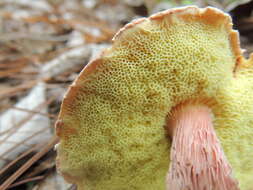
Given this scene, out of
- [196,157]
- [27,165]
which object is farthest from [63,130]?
[27,165]

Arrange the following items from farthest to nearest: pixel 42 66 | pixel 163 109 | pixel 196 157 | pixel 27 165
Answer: pixel 42 66 → pixel 27 165 → pixel 163 109 → pixel 196 157

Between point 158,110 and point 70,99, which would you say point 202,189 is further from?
point 70,99

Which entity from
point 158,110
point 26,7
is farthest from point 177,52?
point 26,7

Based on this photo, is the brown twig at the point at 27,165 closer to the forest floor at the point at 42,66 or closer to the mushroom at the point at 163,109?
the forest floor at the point at 42,66

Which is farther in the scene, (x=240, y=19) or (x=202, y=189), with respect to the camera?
(x=240, y=19)

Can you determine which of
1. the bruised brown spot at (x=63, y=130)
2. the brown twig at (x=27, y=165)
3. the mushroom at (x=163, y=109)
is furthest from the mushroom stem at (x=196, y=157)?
the brown twig at (x=27, y=165)

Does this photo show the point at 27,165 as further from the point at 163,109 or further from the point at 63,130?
the point at 163,109

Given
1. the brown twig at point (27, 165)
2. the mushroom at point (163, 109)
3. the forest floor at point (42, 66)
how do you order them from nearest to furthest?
the mushroom at point (163, 109), the brown twig at point (27, 165), the forest floor at point (42, 66)

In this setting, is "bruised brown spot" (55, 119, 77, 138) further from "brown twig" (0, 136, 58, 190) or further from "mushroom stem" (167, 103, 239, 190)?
"brown twig" (0, 136, 58, 190)
